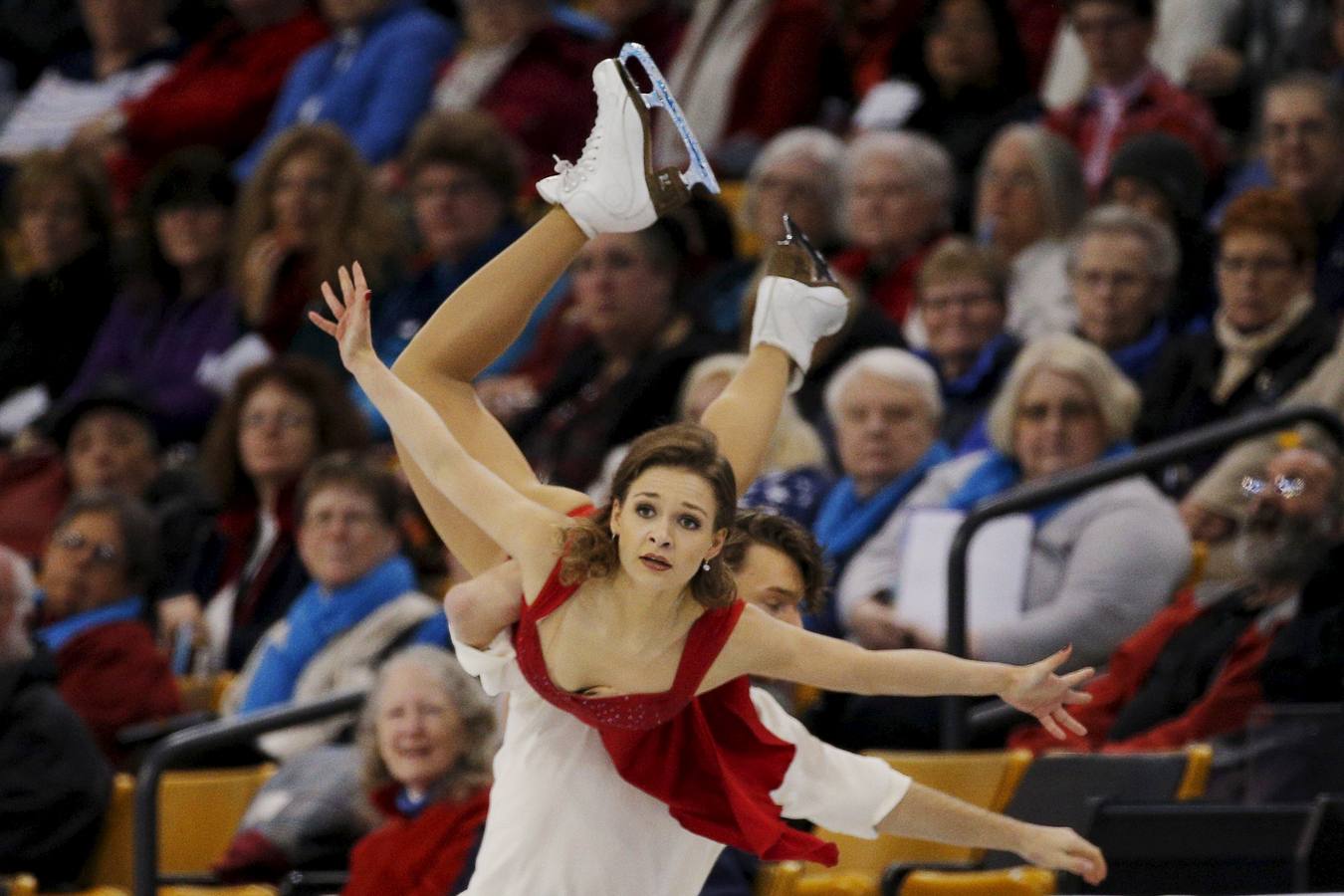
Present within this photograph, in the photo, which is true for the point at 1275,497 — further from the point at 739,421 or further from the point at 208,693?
the point at 208,693

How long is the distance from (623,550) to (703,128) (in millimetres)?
5218

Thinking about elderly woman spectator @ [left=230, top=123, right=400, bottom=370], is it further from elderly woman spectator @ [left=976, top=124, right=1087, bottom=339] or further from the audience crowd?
elderly woman spectator @ [left=976, top=124, right=1087, bottom=339]

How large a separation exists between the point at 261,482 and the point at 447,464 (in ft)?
12.1

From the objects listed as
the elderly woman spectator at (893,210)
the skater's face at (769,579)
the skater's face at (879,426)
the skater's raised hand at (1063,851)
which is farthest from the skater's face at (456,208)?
the skater's raised hand at (1063,851)

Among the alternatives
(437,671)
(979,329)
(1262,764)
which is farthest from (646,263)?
(1262,764)

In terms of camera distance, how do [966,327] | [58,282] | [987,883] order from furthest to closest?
[58,282]
[966,327]
[987,883]

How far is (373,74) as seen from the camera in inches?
372

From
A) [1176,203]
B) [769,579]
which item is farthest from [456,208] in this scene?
[769,579]

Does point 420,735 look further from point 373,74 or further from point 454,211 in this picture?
point 373,74

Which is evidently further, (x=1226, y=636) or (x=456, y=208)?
(x=456, y=208)

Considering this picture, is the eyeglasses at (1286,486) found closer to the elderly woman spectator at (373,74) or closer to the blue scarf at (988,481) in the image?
the blue scarf at (988,481)

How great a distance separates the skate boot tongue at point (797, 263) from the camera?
445 centimetres

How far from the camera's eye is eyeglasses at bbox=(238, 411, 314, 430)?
743 centimetres

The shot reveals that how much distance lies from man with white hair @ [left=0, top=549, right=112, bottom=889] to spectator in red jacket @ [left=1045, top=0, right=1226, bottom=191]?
11.1ft
